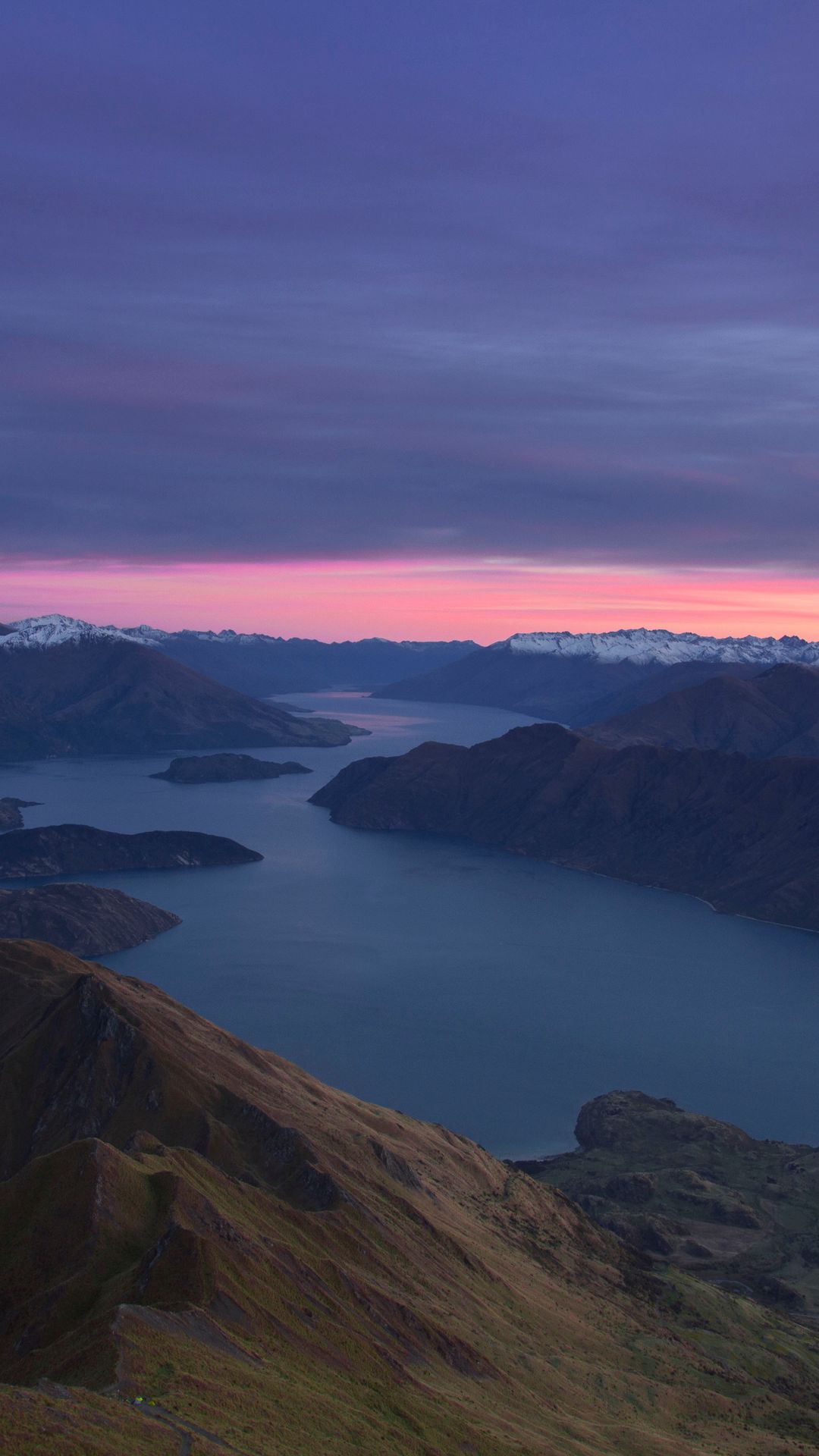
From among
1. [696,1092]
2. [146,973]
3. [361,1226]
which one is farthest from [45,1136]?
[146,973]

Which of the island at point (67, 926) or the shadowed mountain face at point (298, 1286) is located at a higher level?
the shadowed mountain face at point (298, 1286)

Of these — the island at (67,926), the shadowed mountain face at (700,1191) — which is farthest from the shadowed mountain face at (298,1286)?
the island at (67,926)

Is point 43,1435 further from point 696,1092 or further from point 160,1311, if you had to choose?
point 696,1092

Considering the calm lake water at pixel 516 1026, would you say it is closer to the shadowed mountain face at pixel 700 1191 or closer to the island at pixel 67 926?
the island at pixel 67 926

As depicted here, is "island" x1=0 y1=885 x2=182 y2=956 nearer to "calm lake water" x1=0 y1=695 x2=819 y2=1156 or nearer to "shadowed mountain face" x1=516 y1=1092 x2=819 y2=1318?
"calm lake water" x1=0 y1=695 x2=819 y2=1156

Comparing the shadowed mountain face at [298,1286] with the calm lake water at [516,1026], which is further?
the calm lake water at [516,1026]

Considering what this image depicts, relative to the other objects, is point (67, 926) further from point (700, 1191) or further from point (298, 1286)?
point (298, 1286)
